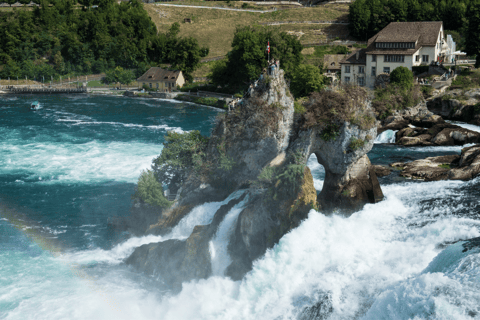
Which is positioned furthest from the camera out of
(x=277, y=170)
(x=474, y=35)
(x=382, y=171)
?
(x=474, y=35)

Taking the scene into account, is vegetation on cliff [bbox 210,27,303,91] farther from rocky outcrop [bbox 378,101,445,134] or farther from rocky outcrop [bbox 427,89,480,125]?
rocky outcrop [bbox 378,101,445,134]

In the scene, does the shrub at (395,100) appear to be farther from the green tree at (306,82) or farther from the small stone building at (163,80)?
the small stone building at (163,80)

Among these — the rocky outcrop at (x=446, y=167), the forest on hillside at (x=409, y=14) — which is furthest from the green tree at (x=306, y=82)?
the forest on hillside at (x=409, y=14)

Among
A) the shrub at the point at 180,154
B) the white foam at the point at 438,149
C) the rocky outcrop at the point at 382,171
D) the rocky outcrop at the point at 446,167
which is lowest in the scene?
the white foam at the point at 438,149

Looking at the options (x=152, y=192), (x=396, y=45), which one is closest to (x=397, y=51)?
(x=396, y=45)

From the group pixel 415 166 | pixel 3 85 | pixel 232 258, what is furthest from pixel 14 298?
pixel 3 85

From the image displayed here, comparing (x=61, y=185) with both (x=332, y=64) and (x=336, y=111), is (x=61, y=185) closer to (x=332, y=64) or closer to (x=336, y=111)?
(x=336, y=111)
